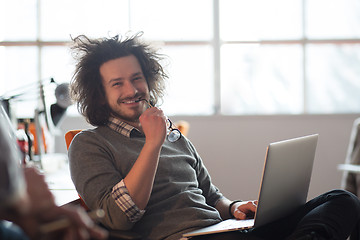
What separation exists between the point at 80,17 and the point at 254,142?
187 centimetres

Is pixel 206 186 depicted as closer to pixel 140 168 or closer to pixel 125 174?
pixel 125 174

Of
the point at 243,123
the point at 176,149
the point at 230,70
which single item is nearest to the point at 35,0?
the point at 230,70

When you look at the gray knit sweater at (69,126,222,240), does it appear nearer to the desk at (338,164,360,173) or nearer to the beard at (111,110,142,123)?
the beard at (111,110,142,123)

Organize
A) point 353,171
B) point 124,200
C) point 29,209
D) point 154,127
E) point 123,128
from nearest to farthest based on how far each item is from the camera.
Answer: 1. point 29,209
2. point 124,200
3. point 154,127
4. point 123,128
5. point 353,171

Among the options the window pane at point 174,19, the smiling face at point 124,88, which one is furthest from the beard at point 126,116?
the window pane at point 174,19

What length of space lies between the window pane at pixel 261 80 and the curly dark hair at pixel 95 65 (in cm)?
223

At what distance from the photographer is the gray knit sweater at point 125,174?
153 centimetres

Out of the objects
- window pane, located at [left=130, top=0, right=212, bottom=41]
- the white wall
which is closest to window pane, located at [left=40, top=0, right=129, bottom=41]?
window pane, located at [left=130, top=0, right=212, bottom=41]

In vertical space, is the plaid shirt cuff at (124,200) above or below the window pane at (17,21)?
below

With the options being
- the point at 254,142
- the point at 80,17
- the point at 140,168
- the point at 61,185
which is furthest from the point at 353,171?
the point at 80,17

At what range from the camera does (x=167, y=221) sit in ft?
5.36

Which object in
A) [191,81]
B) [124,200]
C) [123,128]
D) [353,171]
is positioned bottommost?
[353,171]

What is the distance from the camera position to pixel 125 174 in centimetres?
166

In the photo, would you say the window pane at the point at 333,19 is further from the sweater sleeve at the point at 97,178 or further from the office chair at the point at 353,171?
the sweater sleeve at the point at 97,178
